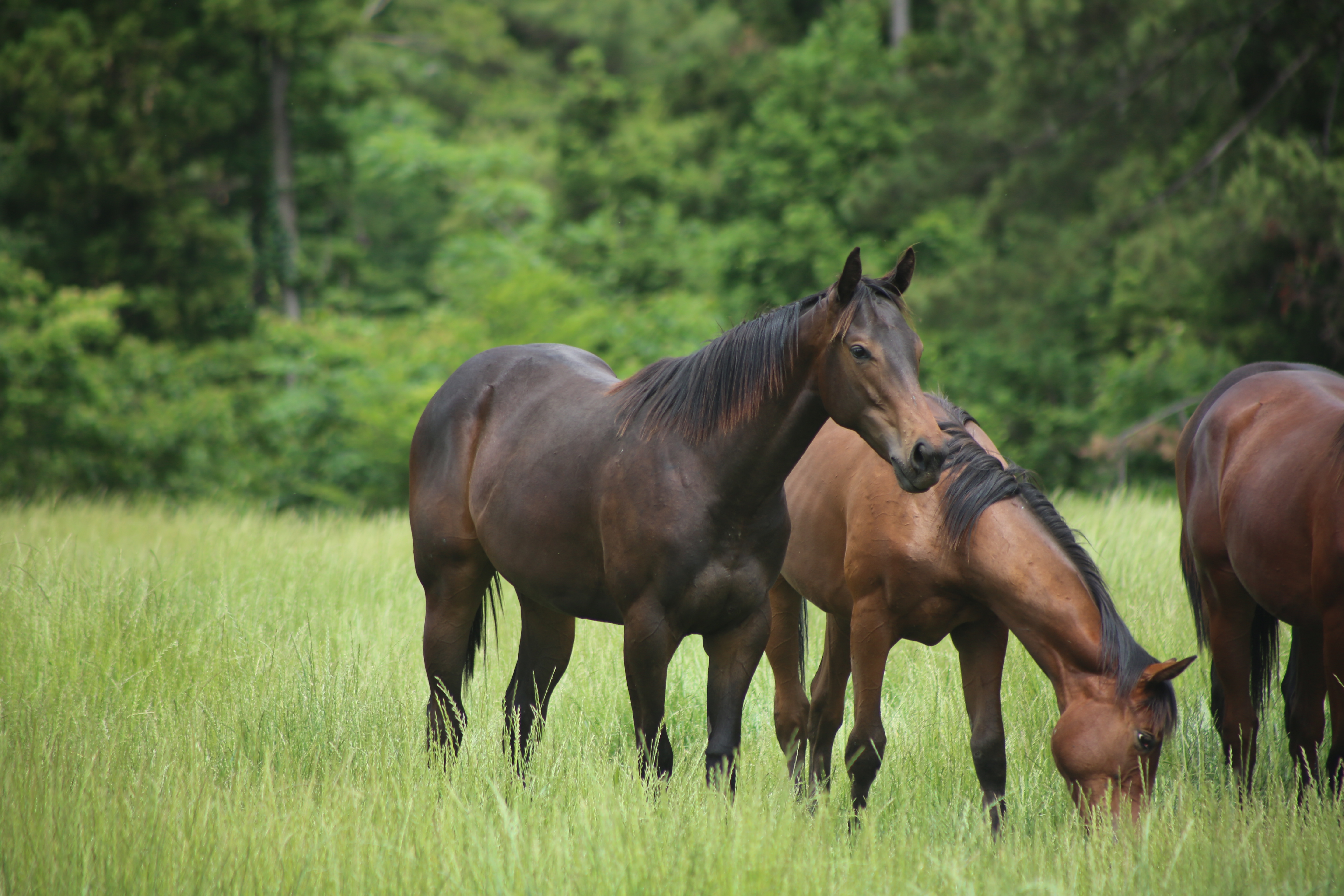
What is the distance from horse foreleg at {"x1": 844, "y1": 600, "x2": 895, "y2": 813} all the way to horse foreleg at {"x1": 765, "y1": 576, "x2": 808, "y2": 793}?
0.48 m

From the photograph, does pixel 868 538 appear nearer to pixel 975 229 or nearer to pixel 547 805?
pixel 547 805

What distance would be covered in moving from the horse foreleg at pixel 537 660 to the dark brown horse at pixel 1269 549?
2.73m

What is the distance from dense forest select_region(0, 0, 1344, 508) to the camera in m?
13.5

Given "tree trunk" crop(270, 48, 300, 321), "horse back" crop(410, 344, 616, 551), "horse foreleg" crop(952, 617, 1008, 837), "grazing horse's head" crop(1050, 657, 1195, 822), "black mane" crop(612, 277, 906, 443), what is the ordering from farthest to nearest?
"tree trunk" crop(270, 48, 300, 321), "horse back" crop(410, 344, 616, 551), "horse foreleg" crop(952, 617, 1008, 837), "black mane" crop(612, 277, 906, 443), "grazing horse's head" crop(1050, 657, 1195, 822)

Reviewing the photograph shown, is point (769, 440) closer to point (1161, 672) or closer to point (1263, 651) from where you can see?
point (1161, 672)

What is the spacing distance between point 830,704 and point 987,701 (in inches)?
30.7

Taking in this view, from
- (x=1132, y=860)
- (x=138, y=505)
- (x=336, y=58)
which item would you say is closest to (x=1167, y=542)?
(x=1132, y=860)

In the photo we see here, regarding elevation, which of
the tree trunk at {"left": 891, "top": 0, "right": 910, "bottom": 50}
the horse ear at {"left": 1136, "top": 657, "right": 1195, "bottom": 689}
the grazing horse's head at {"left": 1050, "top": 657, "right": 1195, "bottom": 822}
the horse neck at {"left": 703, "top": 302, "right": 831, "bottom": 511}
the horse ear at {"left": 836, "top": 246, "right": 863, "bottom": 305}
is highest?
the tree trunk at {"left": 891, "top": 0, "right": 910, "bottom": 50}

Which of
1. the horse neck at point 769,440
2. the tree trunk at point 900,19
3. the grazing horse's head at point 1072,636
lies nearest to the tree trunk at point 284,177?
the tree trunk at point 900,19

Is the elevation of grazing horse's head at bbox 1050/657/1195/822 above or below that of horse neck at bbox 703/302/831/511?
below

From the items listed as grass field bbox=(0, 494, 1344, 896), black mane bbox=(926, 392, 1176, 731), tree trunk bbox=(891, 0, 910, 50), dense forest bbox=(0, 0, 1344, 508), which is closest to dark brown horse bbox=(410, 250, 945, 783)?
black mane bbox=(926, 392, 1176, 731)

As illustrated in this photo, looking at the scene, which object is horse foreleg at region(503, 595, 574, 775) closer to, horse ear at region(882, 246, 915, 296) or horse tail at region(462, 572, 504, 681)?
horse tail at region(462, 572, 504, 681)

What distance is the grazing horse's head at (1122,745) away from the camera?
326 cm

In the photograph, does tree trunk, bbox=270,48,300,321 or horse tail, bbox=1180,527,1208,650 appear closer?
horse tail, bbox=1180,527,1208,650
